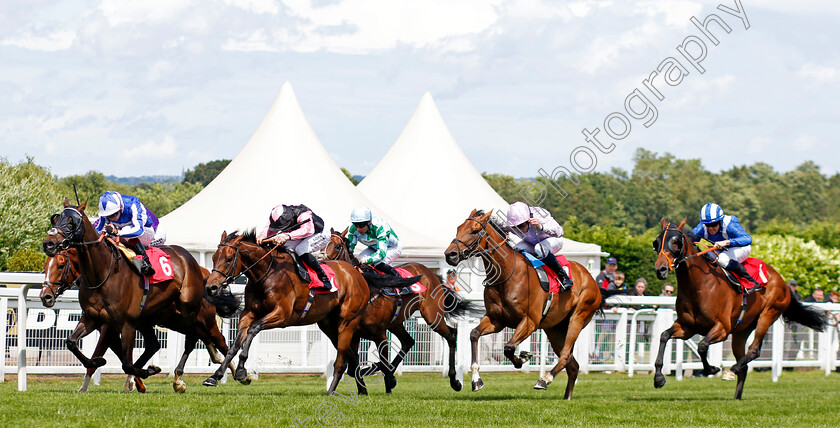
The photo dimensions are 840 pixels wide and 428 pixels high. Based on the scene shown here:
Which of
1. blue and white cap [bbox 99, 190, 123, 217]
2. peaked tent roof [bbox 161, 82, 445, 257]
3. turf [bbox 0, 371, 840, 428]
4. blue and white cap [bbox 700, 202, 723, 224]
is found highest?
peaked tent roof [bbox 161, 82, 445, 257]

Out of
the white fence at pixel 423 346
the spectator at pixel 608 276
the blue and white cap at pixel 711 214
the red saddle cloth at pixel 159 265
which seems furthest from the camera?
the spectator at pixel 608 276

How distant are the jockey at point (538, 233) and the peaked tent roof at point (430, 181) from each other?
9.84m

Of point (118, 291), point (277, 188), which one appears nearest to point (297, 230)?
point (118, 291)

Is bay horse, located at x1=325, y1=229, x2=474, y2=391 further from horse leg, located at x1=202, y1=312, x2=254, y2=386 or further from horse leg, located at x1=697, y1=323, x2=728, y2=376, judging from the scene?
horse leg, located at x1=697, y1=323, x2=728, y2=376

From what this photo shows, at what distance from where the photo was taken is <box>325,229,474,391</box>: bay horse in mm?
10539

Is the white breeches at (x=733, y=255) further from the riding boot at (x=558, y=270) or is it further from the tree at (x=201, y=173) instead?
the tree at (x=201, y=173)

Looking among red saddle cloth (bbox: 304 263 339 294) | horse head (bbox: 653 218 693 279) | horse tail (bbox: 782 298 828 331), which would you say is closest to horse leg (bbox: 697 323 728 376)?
horse head (bbox: 653 218 693 279)

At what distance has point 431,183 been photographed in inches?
840

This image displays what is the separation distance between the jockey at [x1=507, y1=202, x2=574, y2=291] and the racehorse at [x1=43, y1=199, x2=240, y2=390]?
10.5ft

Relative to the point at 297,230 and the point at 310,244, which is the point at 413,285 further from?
the point at 297,230

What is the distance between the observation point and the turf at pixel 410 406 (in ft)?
23.8

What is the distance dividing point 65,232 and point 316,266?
86.0 inches

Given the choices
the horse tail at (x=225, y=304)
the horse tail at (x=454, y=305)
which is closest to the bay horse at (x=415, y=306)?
the horse tail at (x=454, y=305)

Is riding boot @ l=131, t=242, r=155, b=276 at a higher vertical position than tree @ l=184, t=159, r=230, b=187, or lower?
lower
